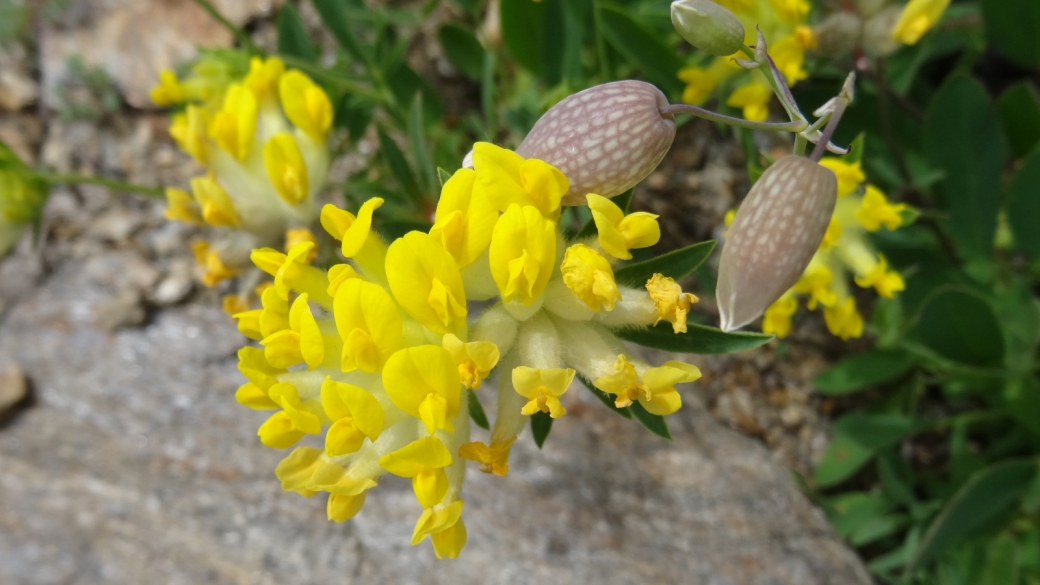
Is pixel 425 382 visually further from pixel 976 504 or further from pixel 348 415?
pixel 976 504

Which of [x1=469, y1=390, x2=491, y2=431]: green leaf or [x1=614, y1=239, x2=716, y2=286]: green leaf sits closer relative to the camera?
[x1=614, y1=239, x2=716, y2=286]: green leaf

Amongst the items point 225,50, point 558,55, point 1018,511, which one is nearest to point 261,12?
point 225,50

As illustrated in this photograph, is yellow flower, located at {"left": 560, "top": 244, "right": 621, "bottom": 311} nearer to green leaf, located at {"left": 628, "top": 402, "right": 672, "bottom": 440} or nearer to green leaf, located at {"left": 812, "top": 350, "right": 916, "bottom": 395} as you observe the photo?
green leaf, located at {"left": 628, "top": 402, "right": 672, "bottom": 440}

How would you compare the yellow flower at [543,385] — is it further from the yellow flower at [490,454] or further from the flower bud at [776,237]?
the flower bud at [776,237]

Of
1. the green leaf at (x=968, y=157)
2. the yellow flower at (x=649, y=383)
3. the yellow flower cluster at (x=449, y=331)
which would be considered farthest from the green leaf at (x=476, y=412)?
the green leaf at (x=968, y=157)

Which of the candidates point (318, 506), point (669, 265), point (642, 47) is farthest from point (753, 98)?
point (318, 506)

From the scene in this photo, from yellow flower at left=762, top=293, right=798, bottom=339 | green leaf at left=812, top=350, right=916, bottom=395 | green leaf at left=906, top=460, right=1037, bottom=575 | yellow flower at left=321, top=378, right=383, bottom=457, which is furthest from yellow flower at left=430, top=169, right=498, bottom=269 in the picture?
green leaf at left=906, top=460, right=1037, bottom=575

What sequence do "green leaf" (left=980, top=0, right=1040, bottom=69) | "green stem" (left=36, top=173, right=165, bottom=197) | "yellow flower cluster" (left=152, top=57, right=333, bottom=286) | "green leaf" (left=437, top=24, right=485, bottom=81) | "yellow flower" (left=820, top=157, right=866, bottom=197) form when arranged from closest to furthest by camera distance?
1. "yellow flower" (left=820, top=157, right=866, bottom=197)
2. "yellow flower cluster" (left=152, top=57, right=333, bottom=286)
3. "green stem" (left=36, top=173, right=165, bottom=197)
4. "green leaf" (left=980, top=0, right=1040, bottom=69)
5. "green leaf" (left=437, top=24, right=485, bottom=81)
